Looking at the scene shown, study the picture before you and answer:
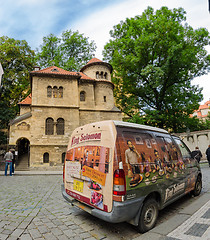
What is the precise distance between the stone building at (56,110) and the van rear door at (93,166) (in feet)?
54.4

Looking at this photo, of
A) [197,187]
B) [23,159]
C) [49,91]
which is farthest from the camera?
[49,91]

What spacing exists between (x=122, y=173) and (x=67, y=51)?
3251 cm

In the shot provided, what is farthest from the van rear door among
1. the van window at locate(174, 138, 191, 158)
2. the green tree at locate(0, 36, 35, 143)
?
the green tree at locate(0, 36, 35, 143)

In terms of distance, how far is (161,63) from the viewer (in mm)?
19375

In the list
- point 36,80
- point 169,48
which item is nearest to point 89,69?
point 36,80

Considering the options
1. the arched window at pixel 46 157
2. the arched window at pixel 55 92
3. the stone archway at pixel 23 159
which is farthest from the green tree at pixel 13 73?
the arched window at pixel 46 157

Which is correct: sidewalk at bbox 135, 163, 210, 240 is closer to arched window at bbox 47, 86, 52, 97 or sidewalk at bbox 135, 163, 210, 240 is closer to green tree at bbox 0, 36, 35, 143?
arched window at bbox 47, 86, 52, 97

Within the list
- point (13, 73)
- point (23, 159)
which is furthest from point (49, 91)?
point (23, 159)

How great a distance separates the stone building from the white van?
646 inches

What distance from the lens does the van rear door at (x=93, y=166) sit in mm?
2921

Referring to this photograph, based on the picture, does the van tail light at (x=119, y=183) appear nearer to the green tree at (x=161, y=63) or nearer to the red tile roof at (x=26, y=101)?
the green tree at (x=161, y=63)

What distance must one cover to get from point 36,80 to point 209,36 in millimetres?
21169

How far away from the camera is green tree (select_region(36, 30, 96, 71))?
95.3 feet

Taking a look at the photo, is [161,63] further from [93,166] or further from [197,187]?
[93,166]
